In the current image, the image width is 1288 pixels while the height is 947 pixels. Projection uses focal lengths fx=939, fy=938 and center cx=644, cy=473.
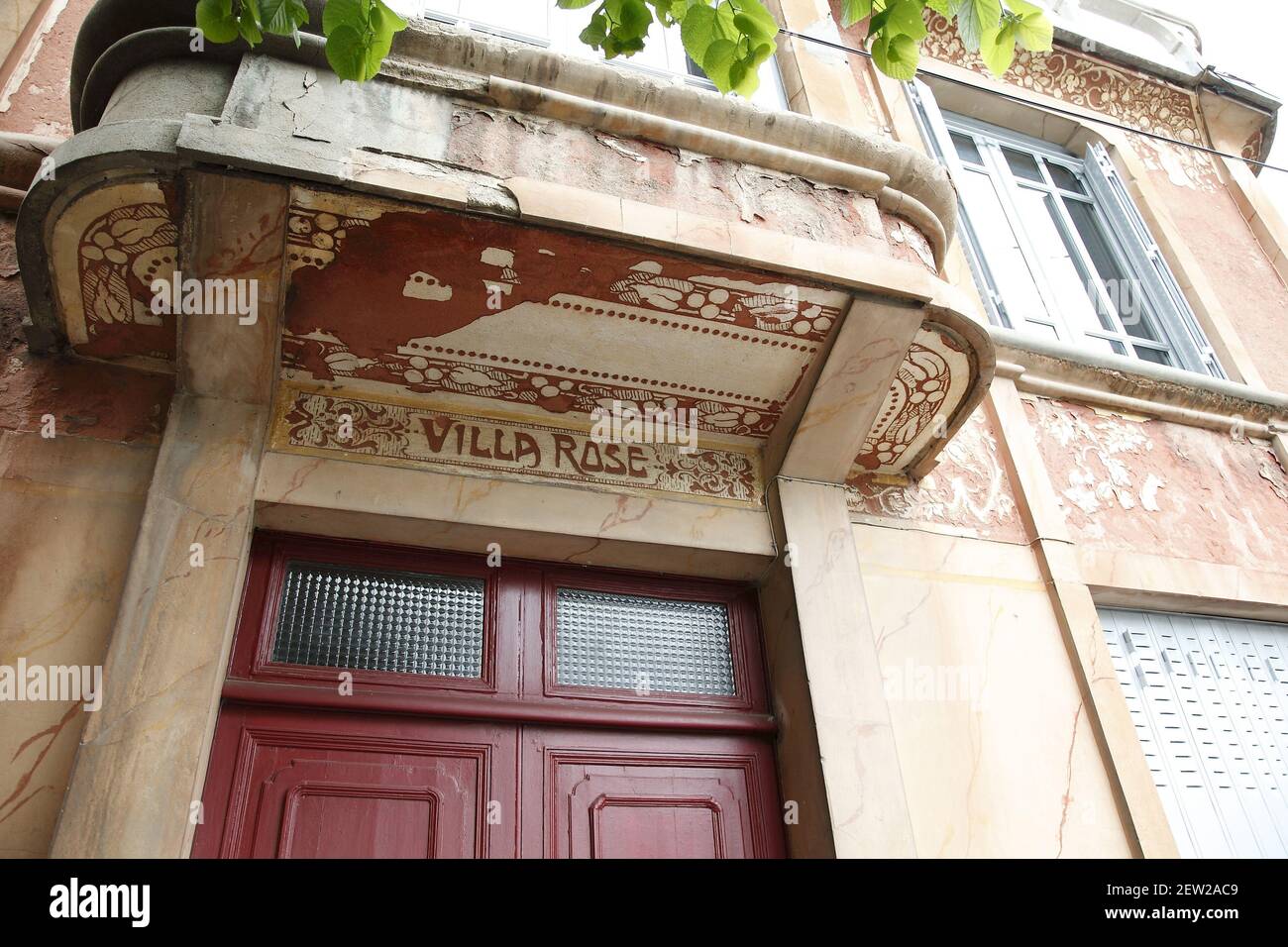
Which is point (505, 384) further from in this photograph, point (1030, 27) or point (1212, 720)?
point (1212, 720)

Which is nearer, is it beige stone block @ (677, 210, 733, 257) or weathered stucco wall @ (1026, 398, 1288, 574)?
beige stone block @ (677, 210, 733, 257)

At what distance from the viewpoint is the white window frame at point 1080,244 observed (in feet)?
17.2

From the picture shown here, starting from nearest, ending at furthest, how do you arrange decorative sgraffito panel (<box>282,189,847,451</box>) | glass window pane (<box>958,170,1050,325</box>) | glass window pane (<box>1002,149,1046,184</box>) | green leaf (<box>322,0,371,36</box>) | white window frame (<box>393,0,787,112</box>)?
1. green leaf (<box>322,0,371,36</box>)
2. decorative sgraffito panel (<box>282,189,847,451</box>)
3. white window frame (<box>393,0,787,112</box>)
4. glass window pane (<box>958,170,1050,325</box>)
5. glass window pane (<box>1002,149,1046,184</box>)

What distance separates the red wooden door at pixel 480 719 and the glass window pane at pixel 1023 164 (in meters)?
4.16

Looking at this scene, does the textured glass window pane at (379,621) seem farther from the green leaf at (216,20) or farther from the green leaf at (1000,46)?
the green leaf at (1000,46)

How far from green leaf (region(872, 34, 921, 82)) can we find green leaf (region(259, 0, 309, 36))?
164 cm

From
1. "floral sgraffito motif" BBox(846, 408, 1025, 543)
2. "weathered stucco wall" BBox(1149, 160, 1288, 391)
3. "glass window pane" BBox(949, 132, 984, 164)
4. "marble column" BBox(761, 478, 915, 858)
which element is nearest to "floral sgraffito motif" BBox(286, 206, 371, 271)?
"marble column" BBox(761, 478, 915, 858)

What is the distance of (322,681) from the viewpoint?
9.90 ft

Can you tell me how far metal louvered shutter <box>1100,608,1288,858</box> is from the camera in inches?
145

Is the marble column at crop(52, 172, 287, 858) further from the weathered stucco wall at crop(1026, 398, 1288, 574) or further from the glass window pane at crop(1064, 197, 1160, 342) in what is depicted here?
the glass window pane at crop(1064, 197, 1160, 342)

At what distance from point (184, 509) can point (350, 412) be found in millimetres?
667

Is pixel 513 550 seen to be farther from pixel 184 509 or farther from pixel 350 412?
pixel 184 509

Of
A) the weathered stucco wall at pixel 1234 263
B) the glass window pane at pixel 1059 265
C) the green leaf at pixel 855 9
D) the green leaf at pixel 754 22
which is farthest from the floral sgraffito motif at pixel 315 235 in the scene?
the weathered stucco wall at pixel 1234 263
